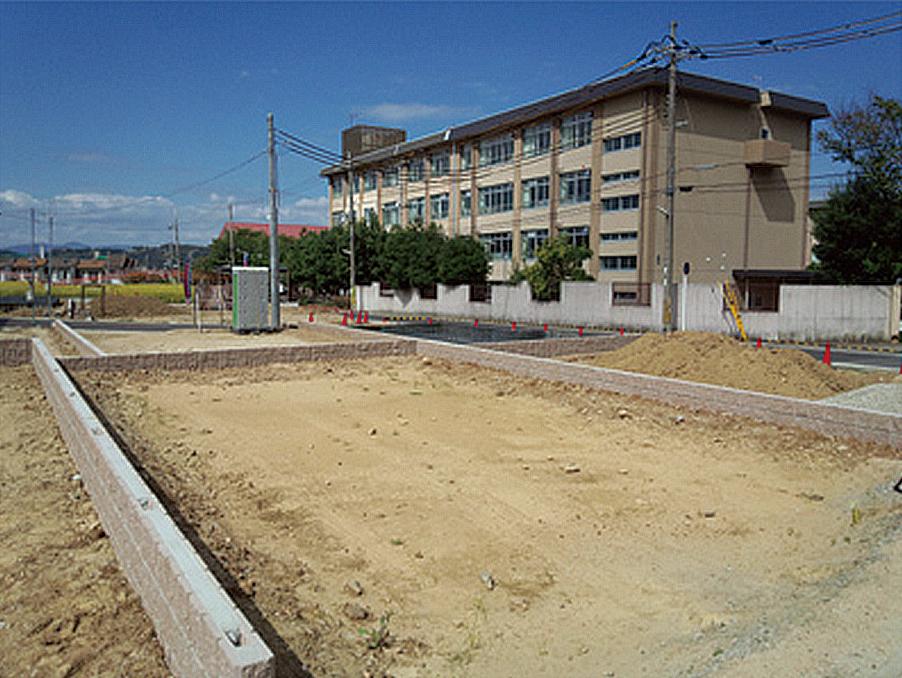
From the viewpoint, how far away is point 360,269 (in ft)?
182

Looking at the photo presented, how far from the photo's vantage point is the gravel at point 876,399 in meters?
10.4

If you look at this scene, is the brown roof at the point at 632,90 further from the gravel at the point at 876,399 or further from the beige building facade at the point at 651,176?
the gravel at the point at 876,399

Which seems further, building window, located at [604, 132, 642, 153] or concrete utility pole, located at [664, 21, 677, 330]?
building window, located at [604, 132, 642, 153]

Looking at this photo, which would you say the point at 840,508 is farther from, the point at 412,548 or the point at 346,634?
the point at 346,634

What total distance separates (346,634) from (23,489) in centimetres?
502

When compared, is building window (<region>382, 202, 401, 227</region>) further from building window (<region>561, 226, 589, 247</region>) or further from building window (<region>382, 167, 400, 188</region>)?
building window (<region>561, 226, 589, 247</region>)

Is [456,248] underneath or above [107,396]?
above

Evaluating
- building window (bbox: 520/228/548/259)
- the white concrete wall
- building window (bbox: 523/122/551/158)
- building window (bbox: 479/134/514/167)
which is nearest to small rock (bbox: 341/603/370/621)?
the white concrete wall

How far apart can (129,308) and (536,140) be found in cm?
2883

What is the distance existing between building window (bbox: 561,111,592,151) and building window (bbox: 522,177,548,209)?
300 cm

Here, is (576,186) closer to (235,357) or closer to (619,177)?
(619,177)

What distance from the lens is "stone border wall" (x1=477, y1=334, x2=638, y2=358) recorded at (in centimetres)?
1886

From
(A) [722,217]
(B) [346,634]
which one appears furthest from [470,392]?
(A) [722,217]

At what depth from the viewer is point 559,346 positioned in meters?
19.5
